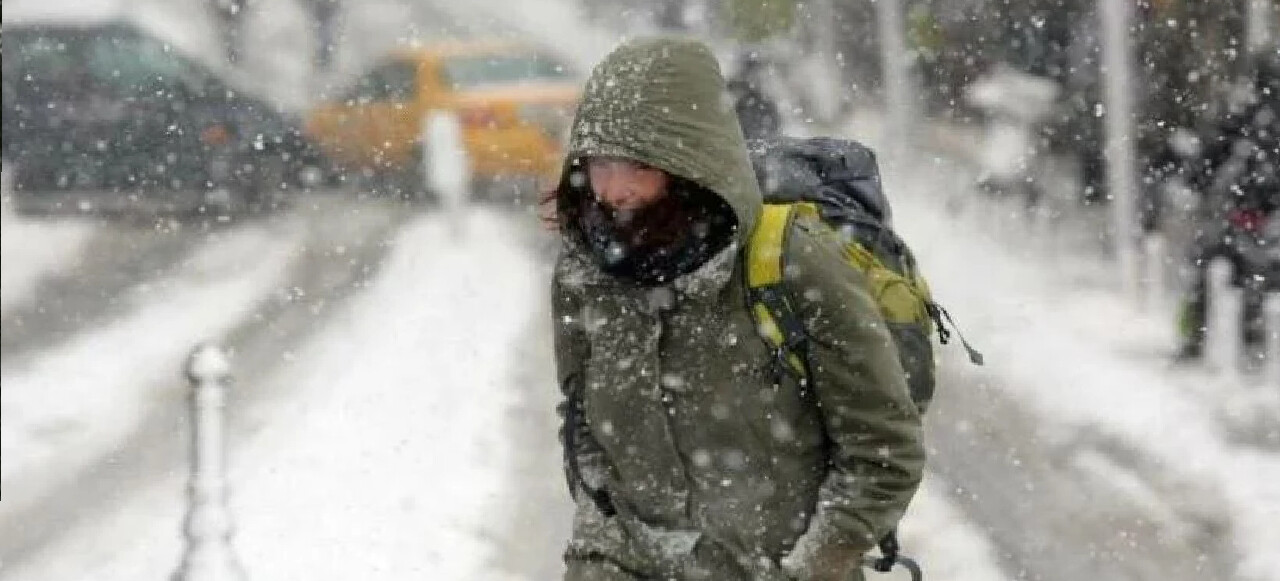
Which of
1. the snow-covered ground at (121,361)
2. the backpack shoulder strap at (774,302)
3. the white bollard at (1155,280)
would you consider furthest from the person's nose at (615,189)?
the white bollard at (1155,280)

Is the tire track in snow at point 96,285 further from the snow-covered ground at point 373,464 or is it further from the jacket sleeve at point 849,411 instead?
the jacket sleeve at point 849,411

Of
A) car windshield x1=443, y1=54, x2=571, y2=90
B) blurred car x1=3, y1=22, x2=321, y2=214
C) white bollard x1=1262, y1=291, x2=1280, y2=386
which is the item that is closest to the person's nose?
white bollard x1=1262, y1=291, x2=1280, y2=386

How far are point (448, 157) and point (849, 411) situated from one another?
1365cm

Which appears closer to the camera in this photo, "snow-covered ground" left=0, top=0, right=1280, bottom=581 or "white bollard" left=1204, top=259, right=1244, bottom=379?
"snow-covered ground" left=0, top=0, right=1280, bottom=581

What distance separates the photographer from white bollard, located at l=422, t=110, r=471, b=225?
15898 mm

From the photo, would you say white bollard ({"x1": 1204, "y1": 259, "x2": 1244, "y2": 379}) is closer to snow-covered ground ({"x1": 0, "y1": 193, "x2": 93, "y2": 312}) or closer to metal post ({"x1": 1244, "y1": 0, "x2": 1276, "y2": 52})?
metal post ({"x1": 1244, "y1": 0, "x2": 1276, "y2": 52})

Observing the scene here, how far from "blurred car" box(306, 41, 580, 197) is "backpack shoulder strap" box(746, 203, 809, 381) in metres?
14.0

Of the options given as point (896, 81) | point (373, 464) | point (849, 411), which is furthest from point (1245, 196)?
point (896, 81)

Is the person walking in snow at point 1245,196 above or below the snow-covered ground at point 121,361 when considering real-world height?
above

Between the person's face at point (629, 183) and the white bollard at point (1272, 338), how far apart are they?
753 cm

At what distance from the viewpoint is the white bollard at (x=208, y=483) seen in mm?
5211

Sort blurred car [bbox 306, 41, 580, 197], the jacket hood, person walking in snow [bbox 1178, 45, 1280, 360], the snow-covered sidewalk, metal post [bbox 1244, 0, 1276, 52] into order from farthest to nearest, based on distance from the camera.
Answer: blurred car [bbox 306, 41, 580, 197] < metal post [bbox 1244, 0, 1276, 52] < person walking in snow [bbox 1178, 45, 1280, 360] < the snow-covered sidewalk < the jacket hood

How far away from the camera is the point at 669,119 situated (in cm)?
252

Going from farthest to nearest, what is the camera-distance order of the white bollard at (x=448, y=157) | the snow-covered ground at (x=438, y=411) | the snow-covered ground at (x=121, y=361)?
the white bollard at (x=448, y=157), the snow-covered ground at (x=121, y=361), the snow-covered ground at (x=438, y=411)
